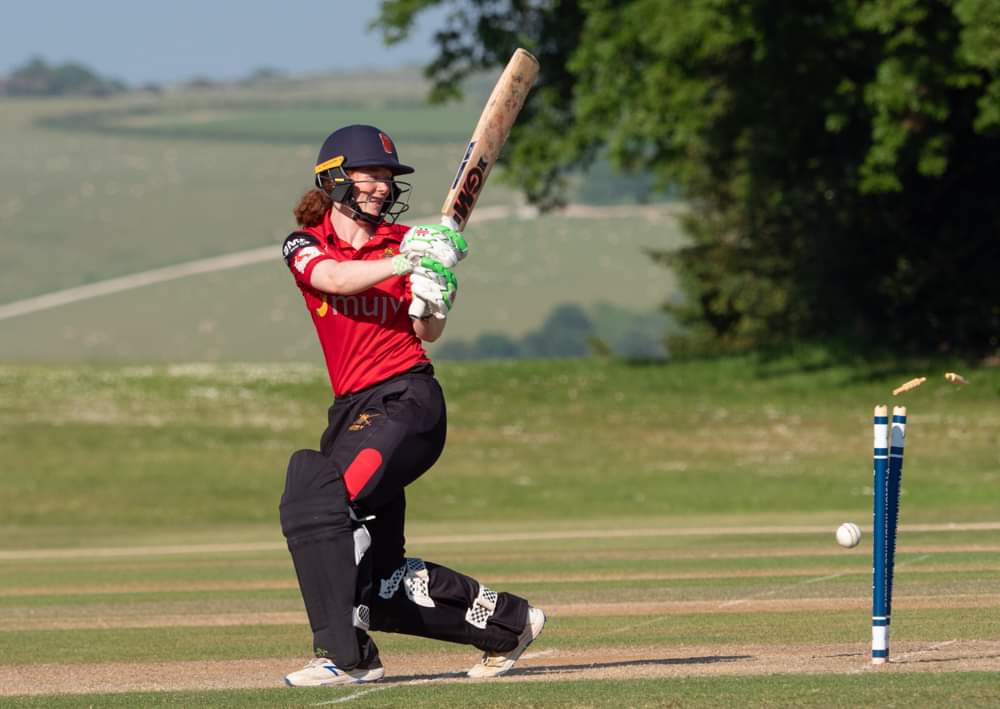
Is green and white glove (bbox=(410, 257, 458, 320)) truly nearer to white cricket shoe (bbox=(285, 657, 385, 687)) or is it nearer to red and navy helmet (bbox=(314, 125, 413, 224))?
red and navy helmet (bbox=(314, 125, 413, 224))

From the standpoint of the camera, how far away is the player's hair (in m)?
7.73

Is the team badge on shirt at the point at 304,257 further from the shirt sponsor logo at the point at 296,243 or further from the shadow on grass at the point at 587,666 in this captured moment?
the shadow on grass at the point at 587,666

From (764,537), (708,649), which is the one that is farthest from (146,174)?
(708,649)

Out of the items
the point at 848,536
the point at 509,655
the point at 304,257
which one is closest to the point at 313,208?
the point at 304,257

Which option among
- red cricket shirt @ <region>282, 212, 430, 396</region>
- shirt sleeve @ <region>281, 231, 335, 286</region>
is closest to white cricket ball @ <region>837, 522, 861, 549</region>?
red cricket shirt @ <region>282, 212, 430, 396</region>

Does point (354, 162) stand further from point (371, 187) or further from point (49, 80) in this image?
point (49, 80)

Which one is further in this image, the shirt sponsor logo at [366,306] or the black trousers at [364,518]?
the shirt sponsor logo at [366,306]

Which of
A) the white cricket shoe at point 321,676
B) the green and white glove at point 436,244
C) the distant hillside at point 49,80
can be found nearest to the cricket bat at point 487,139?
the green and white glove at point 436,244

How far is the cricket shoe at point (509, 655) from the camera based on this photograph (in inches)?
312

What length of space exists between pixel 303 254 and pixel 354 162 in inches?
16.1

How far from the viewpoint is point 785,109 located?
110 ft

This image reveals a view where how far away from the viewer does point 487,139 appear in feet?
25.4

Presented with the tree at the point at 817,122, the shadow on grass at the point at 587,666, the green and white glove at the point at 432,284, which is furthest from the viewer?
the tree at the point at 817,122

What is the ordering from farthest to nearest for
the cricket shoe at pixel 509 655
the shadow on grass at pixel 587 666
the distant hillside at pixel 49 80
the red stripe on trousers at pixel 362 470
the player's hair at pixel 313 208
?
the distant hillside at pixel 49 80 < the shadow on grass at pixel 587 666 < the cricket shoe at pixel 509 655 < the player's hair at pixel 313 208 < the red stripe on trousers at pixel 362 470
